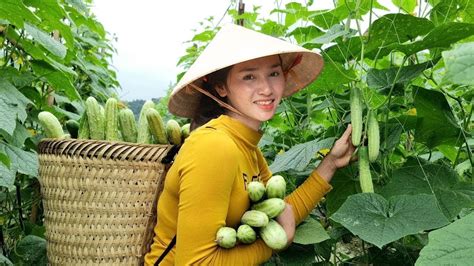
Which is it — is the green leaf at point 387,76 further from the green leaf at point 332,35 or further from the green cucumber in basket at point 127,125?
the green cucumber in basket at point 127,125

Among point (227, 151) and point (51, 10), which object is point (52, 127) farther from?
point (227, 151)

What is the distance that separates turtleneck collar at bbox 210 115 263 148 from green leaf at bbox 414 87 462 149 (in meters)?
0.57

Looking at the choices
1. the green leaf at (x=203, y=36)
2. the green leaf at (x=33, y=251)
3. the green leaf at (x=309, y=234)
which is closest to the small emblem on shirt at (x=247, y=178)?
the green leaf at (x=309, y=234)

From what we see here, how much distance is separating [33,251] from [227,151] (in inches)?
52.7

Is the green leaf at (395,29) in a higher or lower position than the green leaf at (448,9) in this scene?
lower

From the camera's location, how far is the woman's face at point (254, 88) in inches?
77.0

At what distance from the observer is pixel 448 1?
198 centimetres

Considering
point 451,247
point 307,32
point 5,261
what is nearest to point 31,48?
point 5,261

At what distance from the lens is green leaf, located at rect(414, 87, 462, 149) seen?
6.77 ft

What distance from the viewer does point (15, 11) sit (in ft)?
7.24

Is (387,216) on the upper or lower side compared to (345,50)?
lower

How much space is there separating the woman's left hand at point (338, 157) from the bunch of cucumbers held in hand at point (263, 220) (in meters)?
0.32

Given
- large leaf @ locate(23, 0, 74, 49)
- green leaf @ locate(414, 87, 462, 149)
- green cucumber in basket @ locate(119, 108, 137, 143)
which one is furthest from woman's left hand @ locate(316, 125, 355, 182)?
large leaf @ locate(23, 0, 74, 49)

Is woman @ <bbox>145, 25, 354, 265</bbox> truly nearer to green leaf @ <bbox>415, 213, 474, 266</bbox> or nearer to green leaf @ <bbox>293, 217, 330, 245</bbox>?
green leaf @ <bbox>293, 217, 330, 245</bbox>
